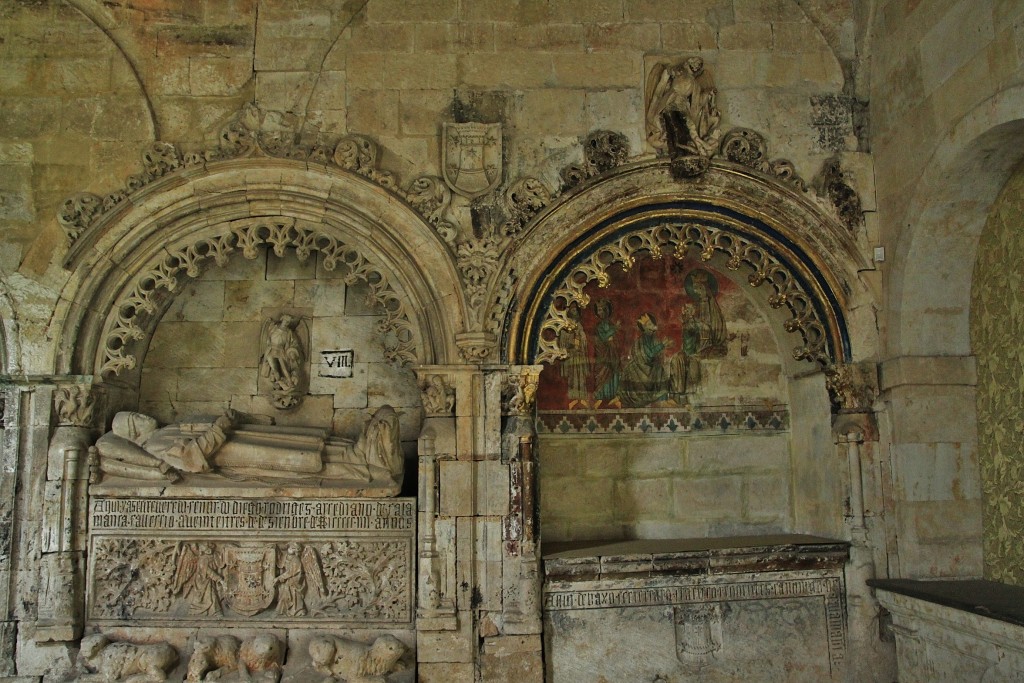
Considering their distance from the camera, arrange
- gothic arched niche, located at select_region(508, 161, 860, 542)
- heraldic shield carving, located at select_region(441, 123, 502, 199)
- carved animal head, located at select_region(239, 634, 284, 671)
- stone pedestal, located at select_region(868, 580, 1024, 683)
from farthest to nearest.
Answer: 1. gothic arched niche, located at select_region(508, 161, 860, 542)
2. heraldic shield carving, located at select_region(441, 123, 502, 199)
3. carved animal head, located at select_region(239, 634, 284, 671)
4. stone pedestal, located at select_region(868, 580, 1024, 683)

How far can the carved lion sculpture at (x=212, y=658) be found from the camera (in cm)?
490

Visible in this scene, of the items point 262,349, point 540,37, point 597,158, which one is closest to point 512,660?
point 262,349

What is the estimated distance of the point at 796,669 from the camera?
17.8ft

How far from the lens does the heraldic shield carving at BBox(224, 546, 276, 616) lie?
17.1ft

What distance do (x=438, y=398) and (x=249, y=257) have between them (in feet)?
4.99

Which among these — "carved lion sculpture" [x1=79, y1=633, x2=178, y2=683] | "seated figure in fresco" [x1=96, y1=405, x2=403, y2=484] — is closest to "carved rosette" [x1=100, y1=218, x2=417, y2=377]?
"seated figure in fresco" [x1=96, y1=405, x2=403, y2=484]

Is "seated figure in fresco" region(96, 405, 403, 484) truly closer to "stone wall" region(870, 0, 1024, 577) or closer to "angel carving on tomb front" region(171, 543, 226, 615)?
"angel carving on tomb front" region(171, 543, 226, 615)

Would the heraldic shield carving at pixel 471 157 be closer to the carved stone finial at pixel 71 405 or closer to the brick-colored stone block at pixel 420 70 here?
the brick-colored stone block at pixel 420 70

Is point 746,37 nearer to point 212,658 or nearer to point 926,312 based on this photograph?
point 926,312

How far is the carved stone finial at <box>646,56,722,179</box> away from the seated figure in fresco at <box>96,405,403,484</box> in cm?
245

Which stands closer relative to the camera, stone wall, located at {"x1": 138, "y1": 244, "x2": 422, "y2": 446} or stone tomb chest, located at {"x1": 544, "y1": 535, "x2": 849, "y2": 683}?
stone tomb chest, located at {"x1": 544, "y1": 535, "x2": 849, "y2": 683}

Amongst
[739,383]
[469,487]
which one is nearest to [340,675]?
[469,487]

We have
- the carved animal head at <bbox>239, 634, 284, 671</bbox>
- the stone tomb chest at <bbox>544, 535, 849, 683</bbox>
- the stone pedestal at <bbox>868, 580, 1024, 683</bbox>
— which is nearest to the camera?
the stone pedestal at <bbox>868, 580, 1024, 683</bbox>

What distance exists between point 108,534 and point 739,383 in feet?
14.3
